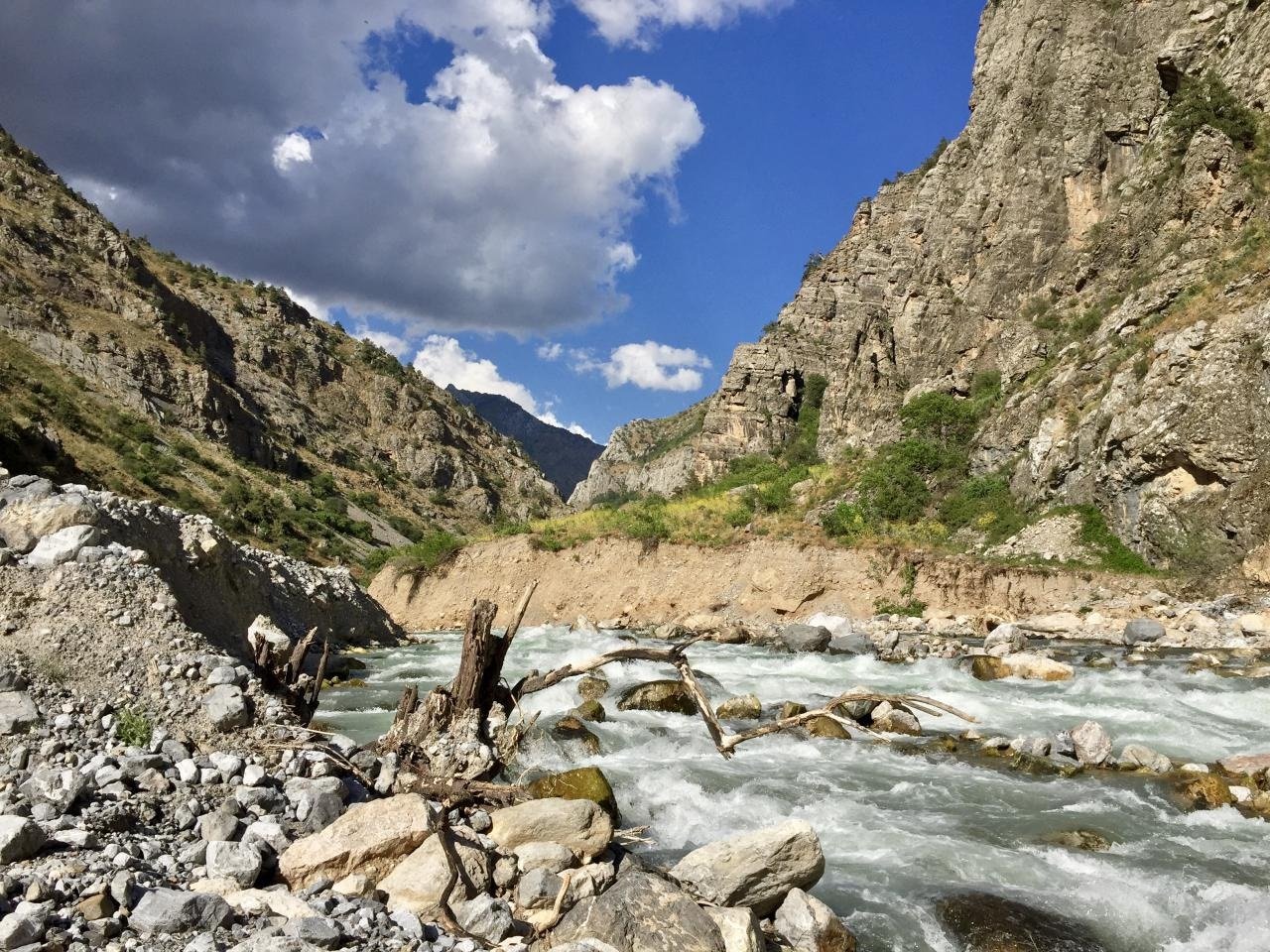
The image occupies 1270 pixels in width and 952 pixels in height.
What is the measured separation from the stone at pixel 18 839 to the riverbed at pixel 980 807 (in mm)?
4830

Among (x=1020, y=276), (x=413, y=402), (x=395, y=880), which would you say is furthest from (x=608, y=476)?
(x=395, y=880)

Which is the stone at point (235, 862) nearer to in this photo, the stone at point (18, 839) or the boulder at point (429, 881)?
the boulder at point (429, 881)

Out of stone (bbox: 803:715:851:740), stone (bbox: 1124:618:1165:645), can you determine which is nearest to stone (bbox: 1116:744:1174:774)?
stone (bbox: 803:715:851:740)

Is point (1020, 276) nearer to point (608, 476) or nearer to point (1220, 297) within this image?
point (1220, 297)

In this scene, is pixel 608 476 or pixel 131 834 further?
pixel 608 476

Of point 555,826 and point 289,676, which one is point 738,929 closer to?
point 555,826

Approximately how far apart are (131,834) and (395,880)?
166 centimetres

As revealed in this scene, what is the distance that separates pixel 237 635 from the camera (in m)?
12.5

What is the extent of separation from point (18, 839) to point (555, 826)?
3.31m

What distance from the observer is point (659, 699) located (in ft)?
41.9

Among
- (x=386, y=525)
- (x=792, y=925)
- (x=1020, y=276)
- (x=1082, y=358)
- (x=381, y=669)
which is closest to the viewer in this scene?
(x=792, y=925)

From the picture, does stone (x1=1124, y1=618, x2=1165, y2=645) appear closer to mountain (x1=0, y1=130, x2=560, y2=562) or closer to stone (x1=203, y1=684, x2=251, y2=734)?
stone (x1=203, y1=684, x2=251, y2=734)

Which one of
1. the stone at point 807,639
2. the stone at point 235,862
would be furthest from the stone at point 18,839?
the stone at point 807,639

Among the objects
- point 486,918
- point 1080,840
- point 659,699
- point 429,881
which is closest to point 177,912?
point 429,881
